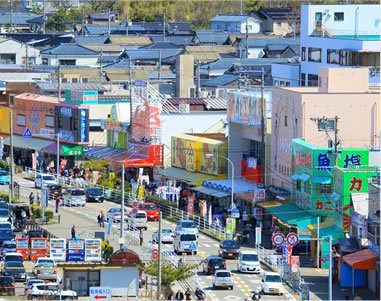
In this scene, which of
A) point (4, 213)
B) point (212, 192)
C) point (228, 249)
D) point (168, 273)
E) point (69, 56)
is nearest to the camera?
point (168, 273)

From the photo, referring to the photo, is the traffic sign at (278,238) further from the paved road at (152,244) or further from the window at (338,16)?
the window at (338,16)

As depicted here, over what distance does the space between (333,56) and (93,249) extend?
85.6 feet

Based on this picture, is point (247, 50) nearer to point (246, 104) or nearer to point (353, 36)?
point (353, 36)

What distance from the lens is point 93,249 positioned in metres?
41.2

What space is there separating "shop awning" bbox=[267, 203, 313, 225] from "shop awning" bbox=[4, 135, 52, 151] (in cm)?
1964

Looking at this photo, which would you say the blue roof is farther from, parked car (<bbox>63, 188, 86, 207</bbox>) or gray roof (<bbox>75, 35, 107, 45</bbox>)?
parked car (<bbox>63, 188, 86, 207</bbox>)

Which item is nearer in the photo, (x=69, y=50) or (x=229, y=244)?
(x=229, y=244)

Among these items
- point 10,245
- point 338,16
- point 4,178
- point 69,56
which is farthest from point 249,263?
point 69,56

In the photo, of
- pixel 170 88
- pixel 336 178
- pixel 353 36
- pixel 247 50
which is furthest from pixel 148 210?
pixel 247 50

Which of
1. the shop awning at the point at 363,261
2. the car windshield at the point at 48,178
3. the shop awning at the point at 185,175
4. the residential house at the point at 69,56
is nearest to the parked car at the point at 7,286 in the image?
the shop awning at the point at 363,261

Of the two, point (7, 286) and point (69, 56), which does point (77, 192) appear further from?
point (69, 56)

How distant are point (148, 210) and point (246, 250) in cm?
771

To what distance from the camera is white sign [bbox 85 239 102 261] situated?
134 ft

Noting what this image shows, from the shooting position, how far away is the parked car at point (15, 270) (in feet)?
125
